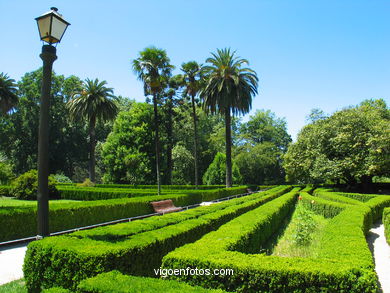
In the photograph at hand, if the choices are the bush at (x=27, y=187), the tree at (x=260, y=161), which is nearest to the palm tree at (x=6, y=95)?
the bush at (x=27, y=187)

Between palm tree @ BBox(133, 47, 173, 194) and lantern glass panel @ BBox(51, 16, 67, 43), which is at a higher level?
palm tree @ BBox(133, 47, 173, 194)

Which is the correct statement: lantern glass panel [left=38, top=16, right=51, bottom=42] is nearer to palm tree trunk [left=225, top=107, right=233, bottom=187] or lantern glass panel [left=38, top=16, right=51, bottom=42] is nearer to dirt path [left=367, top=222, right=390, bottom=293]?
dirt path [left=367, top=222, right=390, bottom=293]

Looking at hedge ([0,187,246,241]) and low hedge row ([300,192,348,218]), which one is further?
low hedge row ([300,192,348,218])

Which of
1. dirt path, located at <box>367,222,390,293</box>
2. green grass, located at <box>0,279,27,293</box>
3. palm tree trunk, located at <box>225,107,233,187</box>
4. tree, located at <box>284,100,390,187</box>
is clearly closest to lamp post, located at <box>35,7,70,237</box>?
green grass, located at <box>0,279,27,293</box>

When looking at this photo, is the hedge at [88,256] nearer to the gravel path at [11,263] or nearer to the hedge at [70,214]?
the gravel path at [11,263]

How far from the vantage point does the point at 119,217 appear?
12969 mm

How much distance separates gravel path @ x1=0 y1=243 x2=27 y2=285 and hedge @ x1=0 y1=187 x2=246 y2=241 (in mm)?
714

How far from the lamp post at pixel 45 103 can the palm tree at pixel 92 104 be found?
27632 millimetres

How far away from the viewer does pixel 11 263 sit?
682 cm

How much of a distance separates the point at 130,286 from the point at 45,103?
360 cm

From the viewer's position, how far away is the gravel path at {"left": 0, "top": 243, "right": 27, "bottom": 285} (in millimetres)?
5745

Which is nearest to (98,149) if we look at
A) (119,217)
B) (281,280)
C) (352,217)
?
(119,217)

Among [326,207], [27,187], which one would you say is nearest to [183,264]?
[326,207]

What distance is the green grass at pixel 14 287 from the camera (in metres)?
4.79
